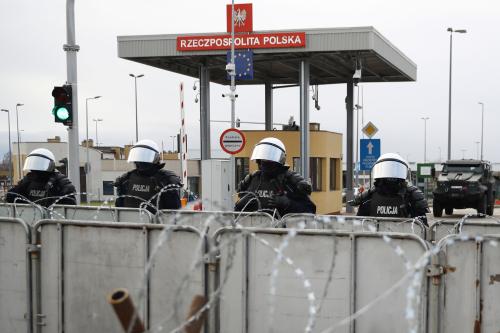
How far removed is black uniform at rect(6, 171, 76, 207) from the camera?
8844 millimetres

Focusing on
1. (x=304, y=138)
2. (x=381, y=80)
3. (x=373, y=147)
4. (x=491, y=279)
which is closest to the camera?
(x=491, y=279)

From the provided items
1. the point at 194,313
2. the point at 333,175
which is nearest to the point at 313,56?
the point at 333,175

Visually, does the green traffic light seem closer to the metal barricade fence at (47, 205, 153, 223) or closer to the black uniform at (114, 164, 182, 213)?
the black uniform at (114, 164, 182, 213)

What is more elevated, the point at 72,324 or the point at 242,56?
the point at 242,56

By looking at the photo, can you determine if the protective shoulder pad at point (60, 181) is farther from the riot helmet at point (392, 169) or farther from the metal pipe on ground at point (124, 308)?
the metal pipe on ground at point (124, 308)

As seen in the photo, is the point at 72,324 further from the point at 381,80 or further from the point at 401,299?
the point at 381,80

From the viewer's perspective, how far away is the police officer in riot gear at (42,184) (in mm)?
8812

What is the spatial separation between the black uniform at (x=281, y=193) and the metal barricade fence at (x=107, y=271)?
11.1 feet

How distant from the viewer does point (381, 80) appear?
23.6 m

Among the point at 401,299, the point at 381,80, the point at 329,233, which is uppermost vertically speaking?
the point at 381,80

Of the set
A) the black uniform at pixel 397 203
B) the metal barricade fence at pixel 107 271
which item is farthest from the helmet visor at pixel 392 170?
the metal barricade fence at pixel 107 271

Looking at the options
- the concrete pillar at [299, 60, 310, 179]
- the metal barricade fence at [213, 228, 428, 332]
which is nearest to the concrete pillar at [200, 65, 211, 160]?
the concrete pillar at [299, 60, 310, 179]

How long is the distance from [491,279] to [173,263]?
2.06 metres

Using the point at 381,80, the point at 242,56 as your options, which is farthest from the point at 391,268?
the point at 381,80
